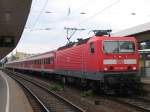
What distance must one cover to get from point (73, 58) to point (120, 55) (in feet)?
18.3

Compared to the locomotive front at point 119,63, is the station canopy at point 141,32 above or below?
above

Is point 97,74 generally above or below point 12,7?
below

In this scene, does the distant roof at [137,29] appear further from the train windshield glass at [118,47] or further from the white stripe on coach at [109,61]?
the white stripe on coach at [109,61]

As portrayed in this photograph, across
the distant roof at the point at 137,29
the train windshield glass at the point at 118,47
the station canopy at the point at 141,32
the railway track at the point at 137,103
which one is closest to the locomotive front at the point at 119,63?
the train windshield glass at the point at 118,47

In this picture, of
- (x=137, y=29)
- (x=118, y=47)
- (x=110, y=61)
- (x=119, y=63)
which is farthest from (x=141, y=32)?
(x=110, y=61)

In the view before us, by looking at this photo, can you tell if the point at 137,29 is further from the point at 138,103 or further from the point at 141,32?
the point at 138,103

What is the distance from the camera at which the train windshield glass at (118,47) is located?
20094 mm

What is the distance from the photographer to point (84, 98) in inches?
816

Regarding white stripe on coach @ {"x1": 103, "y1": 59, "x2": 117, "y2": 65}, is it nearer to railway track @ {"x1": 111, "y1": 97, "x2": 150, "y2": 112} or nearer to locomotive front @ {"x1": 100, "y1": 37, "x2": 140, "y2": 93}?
locomotive front @ {"x1": 100, "y1": 37, "x2": 140, "y2": 93}

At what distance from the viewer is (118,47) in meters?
20.3

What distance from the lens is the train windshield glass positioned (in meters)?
20.1

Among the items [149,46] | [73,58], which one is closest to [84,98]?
[73,58]

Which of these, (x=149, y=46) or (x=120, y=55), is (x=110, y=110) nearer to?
(x=120, y=55)

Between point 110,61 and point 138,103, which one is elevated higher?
point 110,61
